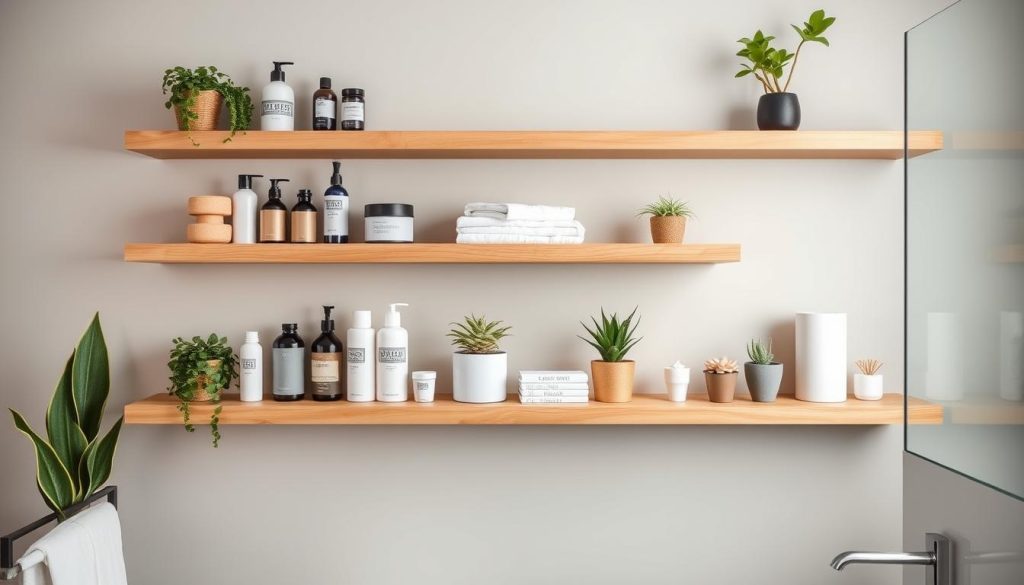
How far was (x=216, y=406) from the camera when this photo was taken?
1654 mm

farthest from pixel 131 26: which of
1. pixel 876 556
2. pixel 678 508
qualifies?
pixel 876 556

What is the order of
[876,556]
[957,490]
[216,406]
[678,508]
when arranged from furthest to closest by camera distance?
[678,508] → [216,406] → [876,556] → [957,490]

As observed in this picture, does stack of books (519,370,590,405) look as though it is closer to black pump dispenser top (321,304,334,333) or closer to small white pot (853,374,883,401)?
black pump dispenser top (321,304,334,333)

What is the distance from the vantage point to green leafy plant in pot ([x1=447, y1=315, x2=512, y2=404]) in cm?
168

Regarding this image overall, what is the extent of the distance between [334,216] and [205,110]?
367 mm

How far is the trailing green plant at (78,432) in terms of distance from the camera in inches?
62.6

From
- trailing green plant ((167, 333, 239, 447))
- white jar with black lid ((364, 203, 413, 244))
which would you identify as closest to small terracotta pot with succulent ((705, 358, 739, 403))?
white jar with black lid ((364, 203, 413, 244))

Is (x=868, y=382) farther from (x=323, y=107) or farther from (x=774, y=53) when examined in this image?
(x=323, y=107)

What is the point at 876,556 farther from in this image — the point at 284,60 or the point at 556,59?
the point at 284,60

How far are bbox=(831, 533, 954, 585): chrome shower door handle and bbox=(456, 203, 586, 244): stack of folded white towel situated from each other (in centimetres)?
91

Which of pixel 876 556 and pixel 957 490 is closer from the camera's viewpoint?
pixel 957 490

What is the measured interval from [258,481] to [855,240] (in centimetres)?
152

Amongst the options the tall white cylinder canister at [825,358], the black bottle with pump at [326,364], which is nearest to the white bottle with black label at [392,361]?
the black bottle with pump at [326,364]

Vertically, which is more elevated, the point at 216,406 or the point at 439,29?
the point at 439,29
